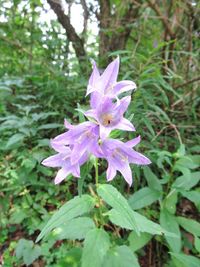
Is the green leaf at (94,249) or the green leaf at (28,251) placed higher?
the green leaf at (94,249)

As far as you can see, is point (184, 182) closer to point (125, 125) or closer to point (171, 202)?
point (171, 202)

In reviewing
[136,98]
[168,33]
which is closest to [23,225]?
[136,98]

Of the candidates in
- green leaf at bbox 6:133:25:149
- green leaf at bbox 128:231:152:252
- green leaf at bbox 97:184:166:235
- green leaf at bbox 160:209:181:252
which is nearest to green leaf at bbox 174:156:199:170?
green leaf at bbox 160:209:181:252

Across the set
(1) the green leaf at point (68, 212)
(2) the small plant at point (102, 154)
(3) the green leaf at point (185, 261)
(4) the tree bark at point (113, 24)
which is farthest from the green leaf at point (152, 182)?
(4) the tree bark at point (113, 24)

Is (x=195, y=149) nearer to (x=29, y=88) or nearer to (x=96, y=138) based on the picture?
(x=96, y=138)

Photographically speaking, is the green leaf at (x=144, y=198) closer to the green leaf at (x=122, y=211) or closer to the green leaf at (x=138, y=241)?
the green leaf at (x=138, y=241)
